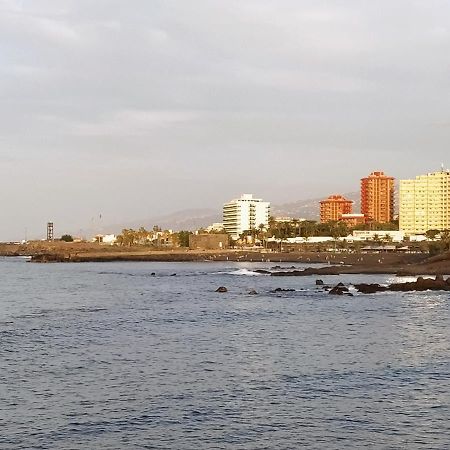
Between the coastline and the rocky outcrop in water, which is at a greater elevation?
the coastline

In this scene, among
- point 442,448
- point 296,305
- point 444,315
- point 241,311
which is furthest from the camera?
point 296,305

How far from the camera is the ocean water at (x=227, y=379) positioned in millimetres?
18641

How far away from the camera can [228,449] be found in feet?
57.1

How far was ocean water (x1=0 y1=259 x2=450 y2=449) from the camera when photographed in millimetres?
18641

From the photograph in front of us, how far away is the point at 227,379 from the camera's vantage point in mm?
25281

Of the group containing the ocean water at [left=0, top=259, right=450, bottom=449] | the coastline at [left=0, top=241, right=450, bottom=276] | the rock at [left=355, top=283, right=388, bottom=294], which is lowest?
the ocean water at [left=0, top=259, right=450, bottom=449]

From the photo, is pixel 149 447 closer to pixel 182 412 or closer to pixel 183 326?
pixel 182 412

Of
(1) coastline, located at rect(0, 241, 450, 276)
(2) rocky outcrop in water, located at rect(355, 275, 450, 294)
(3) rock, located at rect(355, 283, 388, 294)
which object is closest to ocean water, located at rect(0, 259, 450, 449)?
(3) rock, located at rect(355, 283, 388, 294)

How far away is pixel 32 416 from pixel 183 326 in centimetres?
2102

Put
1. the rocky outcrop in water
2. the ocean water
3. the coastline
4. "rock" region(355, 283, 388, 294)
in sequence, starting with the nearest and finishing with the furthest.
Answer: the ocean water
"rock" region(355, 283, 388, 294)
the rocky outcrop in water
the coastline

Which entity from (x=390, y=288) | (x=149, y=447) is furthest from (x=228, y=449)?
(x=390, y=288)

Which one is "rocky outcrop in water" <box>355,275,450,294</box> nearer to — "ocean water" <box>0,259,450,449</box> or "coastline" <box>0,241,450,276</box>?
"ocean water" <box>0,259,450,449</box>

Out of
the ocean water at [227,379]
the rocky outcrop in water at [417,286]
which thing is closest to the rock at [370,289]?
the rocky outcrop in water at [417,286]

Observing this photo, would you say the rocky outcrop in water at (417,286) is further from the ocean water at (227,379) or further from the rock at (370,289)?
the ocean water at (227,379)
